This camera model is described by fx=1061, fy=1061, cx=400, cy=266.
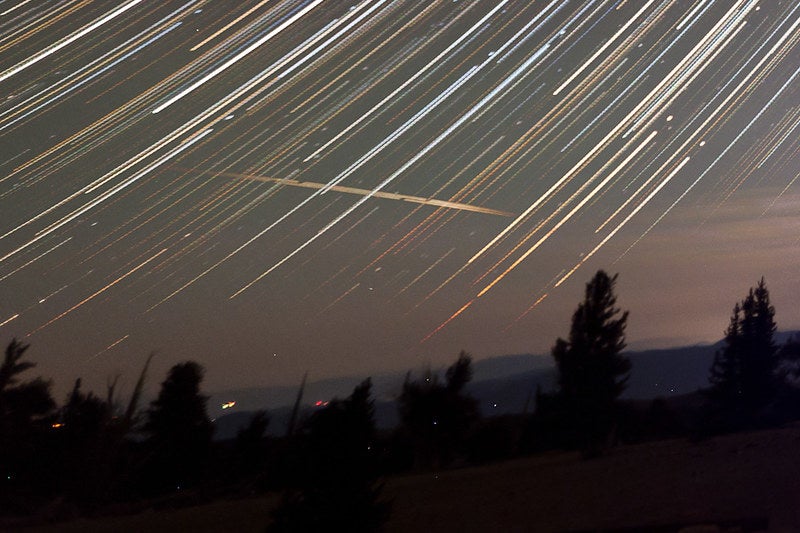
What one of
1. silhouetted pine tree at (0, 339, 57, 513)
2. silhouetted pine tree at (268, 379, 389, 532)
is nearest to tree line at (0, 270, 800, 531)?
silhouetted pine tree at (0, 339, 57, 513)

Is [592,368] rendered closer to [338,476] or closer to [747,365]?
Answer: [747,365]

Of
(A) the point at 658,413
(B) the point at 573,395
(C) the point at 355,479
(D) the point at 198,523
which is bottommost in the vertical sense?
(A) the point at 658,413

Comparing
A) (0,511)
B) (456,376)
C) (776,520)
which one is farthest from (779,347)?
(0,511)

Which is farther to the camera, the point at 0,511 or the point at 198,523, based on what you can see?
the point at 0,511

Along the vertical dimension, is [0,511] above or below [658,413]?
above

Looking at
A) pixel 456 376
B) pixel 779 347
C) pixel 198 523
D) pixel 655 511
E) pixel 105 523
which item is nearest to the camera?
pixel 655 511

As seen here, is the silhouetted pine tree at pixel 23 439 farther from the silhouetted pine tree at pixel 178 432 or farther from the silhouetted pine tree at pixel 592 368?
the silhouetted pine tree at pixel 592 368

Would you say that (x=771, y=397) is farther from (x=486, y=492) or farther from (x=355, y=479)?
(x=355, y=479)
